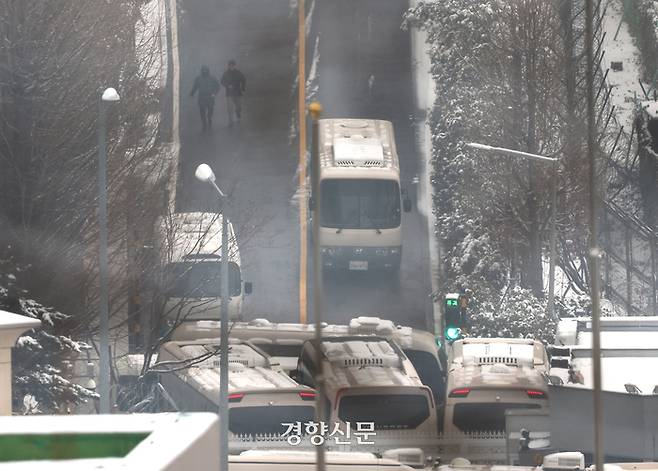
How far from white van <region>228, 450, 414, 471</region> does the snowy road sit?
192 inches

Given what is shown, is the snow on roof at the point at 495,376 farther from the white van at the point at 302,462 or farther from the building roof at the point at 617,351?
the white van at the point at 302,462

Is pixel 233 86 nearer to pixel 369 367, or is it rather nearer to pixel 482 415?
pixel 369 367

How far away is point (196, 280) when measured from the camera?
2070 centimetres

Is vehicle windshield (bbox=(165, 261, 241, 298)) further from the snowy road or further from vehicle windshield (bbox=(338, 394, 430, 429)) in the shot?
vehicle windshield (bbox=(338, 394, 430, 429))

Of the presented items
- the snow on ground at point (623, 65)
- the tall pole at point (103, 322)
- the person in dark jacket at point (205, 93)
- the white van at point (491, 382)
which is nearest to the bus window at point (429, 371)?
the white van at point (491, 382)

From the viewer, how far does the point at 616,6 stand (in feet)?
73.9

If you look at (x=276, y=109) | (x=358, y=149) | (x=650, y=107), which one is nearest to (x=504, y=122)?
(x=650, y=107)

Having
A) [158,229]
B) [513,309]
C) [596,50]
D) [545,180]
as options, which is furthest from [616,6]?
[158,229]

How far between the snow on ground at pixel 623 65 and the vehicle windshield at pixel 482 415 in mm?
6738

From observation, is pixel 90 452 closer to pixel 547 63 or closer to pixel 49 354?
pixel 49 354

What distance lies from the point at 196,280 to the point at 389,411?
16.5ft

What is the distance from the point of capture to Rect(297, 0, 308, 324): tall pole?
66.8ft

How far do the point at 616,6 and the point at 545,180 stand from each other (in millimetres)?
3177

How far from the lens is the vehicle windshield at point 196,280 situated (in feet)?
67.2
